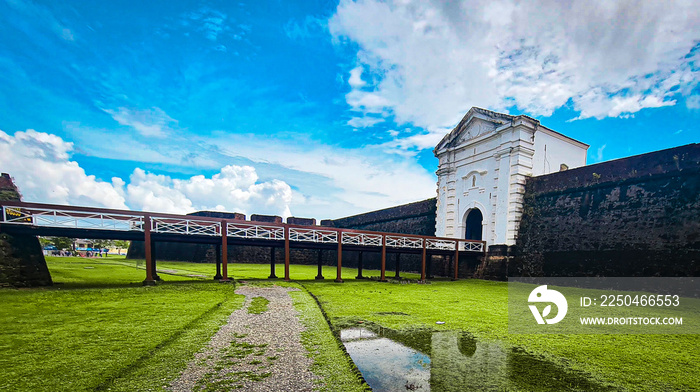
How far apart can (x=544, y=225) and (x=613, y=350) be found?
39.4 ft

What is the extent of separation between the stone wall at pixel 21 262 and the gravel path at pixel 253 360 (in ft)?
26.9

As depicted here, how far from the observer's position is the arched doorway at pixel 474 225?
20891 millimetres

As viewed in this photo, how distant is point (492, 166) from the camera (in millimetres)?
17938

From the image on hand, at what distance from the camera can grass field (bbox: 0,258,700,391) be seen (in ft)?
11.1

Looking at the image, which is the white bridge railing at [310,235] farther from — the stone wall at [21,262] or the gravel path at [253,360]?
the stone wall at [21,262]

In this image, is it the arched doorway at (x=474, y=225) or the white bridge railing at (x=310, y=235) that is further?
the arched doorway at (x=474, y=225)

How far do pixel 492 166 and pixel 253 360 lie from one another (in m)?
17.5

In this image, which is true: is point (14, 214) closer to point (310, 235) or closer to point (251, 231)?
point (251, 231)

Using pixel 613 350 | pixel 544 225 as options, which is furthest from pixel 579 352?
pixel 544 225

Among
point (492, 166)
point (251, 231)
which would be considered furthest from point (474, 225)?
point (251, 231)

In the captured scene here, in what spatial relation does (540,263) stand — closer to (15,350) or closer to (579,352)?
(579,352)

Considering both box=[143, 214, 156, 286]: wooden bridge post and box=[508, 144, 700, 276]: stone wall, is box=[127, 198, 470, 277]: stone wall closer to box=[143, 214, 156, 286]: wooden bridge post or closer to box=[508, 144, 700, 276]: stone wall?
box=[508, 144, 700, 276]: stone wall

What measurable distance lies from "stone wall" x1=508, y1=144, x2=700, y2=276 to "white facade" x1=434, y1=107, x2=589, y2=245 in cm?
106

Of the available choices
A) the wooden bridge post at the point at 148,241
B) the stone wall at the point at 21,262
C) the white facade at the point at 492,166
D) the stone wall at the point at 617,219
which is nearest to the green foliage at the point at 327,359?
the wooden bridge post at the point at 148,241
